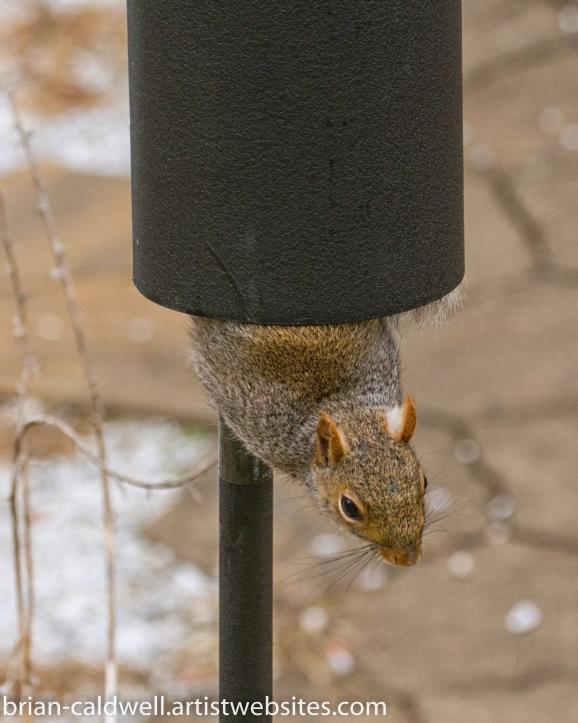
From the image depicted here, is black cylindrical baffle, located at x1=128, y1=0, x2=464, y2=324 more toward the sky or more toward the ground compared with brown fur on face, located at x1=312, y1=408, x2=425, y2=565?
more toward the sky

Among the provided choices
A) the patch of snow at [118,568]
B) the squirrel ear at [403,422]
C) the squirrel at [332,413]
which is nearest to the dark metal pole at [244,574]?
the squirrel at [332,413]

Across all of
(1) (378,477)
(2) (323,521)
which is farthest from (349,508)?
(2) (323,521)

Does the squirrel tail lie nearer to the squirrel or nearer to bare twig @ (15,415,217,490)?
the squirrel

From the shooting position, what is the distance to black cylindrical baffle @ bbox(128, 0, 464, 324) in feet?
4.64

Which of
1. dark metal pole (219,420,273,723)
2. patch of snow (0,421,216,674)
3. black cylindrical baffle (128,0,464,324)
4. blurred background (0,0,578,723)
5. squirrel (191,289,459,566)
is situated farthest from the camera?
patch of snow (0,421,216,674)

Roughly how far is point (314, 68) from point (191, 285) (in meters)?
0.28

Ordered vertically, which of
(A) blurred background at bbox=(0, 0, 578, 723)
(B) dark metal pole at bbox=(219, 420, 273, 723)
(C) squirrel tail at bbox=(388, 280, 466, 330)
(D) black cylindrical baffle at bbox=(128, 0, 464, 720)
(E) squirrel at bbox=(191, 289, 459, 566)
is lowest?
(A) blurred background at bbox=(0, 0, 578, 723)

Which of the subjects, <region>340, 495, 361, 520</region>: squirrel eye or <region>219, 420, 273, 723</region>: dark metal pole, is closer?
<region>340, 495, 361, 520</region>: squirrel eye

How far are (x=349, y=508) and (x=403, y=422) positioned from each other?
0.12m

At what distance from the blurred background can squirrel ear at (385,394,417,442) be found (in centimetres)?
44

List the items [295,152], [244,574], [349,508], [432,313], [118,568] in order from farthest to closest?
1. [118,568]
2. [432,313]
3. [244,574]
4. [349,508]
5. [295,152]

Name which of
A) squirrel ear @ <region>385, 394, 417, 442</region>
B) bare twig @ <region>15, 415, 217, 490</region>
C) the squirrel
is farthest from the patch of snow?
squirrel ear @ <region>385, 394, 417, 442</region>

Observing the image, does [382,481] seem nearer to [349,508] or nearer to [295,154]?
[349,508]

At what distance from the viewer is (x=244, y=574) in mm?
1664
